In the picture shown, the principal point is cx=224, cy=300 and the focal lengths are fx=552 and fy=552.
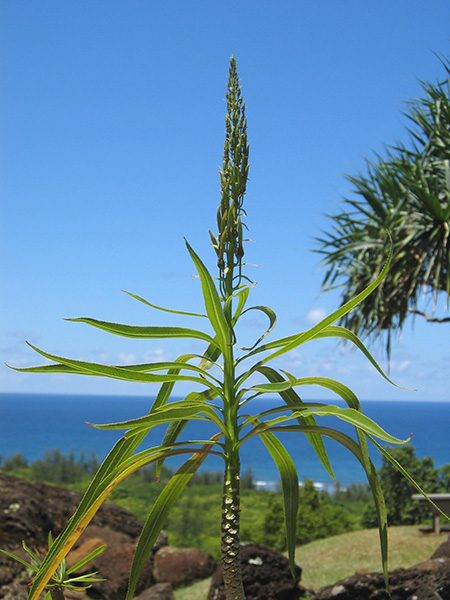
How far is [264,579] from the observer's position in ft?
12.0

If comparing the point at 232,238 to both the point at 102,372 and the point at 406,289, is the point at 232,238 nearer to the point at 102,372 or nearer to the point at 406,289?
the point at 102,372

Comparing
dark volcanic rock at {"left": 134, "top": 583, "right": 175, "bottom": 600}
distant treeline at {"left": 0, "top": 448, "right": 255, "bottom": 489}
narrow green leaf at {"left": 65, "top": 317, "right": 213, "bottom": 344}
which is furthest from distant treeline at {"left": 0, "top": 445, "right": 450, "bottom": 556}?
narrow green leaf at {"left": 65, "top": 317, "right": 213, "bottom": 344}

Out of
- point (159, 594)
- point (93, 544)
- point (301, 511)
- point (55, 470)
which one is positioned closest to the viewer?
point (159, 594)

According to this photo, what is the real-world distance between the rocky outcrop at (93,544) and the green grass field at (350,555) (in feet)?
0.80

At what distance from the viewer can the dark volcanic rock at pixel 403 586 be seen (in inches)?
110

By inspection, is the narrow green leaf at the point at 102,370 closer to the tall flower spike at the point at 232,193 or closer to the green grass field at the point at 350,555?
the tall flower spike at the point at 232,193

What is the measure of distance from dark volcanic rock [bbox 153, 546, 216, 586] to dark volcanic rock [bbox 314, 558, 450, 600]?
70.8 inches

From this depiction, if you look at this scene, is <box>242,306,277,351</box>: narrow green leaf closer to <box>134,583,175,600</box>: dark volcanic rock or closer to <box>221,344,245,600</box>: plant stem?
<box>221,344,245,600</box>: plant stem

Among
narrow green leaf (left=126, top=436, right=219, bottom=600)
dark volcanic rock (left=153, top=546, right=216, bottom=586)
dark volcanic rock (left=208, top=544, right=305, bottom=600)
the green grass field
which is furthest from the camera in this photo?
dark volcanic rock (left=153, top=546, right=216, bottom=586)

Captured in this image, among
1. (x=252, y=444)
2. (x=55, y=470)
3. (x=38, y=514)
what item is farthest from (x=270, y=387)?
(x=252, y=444)

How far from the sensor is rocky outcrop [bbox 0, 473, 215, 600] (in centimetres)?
353

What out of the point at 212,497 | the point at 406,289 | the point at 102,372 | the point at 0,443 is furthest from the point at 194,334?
the point at 0,443

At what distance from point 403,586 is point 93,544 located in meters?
2.14

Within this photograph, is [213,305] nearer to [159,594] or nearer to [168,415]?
[168,415]
